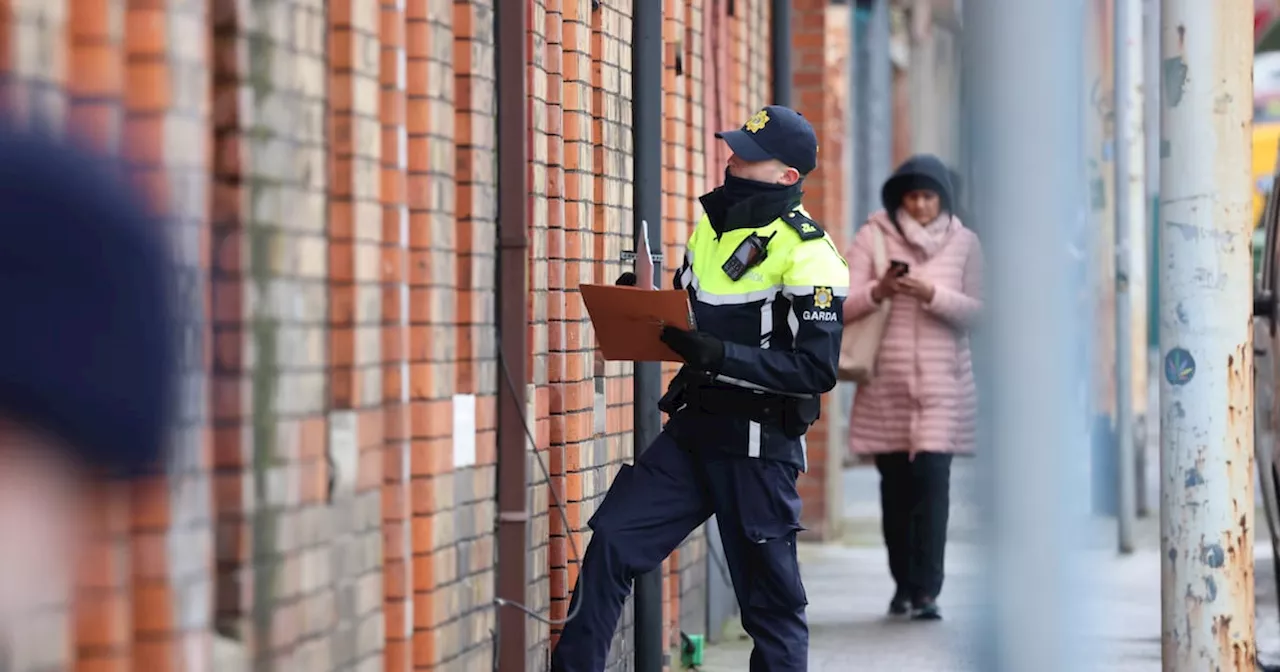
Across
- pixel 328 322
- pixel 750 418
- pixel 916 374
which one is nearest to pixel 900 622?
pixel 916 374

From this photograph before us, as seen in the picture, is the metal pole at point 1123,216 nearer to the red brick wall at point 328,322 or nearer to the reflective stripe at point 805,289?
the red brick wall at point 328,322

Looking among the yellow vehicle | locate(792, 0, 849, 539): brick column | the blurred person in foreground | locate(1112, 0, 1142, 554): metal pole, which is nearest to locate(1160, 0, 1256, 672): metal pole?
the blurred person in foreground

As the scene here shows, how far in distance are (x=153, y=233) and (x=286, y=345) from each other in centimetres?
59

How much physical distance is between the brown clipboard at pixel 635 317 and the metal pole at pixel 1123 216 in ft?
22.4

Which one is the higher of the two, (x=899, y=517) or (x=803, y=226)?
(x=803, y=226)

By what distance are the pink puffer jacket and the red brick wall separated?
265 centimetres

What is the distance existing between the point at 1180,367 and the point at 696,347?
1840 millimetres

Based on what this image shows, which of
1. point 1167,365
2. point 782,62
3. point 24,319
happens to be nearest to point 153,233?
point 24,319

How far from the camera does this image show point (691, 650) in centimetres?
771

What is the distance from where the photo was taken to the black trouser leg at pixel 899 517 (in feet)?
28.9

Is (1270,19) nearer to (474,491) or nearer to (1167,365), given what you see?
(1167,365)

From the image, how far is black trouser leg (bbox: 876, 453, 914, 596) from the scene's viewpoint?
8.82 m

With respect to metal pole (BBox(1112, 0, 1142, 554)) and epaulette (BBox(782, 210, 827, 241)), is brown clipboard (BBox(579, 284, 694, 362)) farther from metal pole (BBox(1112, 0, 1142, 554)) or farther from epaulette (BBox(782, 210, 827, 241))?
metal pole (BBox(1112, 0, 1142, 554))

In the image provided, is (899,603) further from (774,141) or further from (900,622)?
(774,141)
